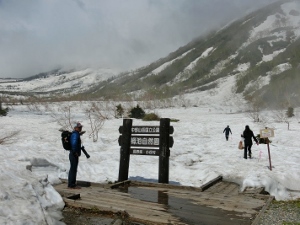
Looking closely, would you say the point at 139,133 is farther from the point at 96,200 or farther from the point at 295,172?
the point at 295,172

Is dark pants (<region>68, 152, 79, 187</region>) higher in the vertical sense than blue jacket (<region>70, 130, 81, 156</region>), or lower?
lower

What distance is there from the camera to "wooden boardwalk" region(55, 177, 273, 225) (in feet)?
16.7

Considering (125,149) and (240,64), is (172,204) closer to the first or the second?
(125,149)

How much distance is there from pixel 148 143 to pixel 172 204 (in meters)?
3.36

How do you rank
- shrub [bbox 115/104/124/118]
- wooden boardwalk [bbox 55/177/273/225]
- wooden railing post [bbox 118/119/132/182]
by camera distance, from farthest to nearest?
shrub [bbox 115/104/124/118]
wooden railing post [bbox 118/119/132/182]
wooden boardwalk [bbox 55/177/273/225]

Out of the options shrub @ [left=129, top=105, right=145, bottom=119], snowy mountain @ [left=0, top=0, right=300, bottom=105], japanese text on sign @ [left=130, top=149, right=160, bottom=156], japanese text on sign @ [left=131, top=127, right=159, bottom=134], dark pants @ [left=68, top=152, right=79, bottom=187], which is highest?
snowy mountain @ [left=0, top=0, right=300, bottom=105]

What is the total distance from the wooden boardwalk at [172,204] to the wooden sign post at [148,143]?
102cm

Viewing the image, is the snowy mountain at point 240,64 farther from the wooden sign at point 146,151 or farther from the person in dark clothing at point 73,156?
the person in dark clothing at point 73,156

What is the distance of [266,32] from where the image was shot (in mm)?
181750

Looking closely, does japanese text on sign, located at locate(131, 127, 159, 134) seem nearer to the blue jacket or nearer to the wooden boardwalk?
the wooden boardwalk

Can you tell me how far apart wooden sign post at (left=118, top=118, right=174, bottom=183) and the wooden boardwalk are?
40.2 inches

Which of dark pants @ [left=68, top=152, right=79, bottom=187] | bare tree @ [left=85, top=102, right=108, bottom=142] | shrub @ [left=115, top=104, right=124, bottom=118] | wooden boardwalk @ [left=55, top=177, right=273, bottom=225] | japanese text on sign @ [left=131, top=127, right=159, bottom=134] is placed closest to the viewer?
wooden boardwalk @ [left=55, top=177, right=273, bottom=225]

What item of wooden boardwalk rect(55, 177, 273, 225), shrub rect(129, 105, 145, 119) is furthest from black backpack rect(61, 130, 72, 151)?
shrub rect(129, 105, 145, 119)

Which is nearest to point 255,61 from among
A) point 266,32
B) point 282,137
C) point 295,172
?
point 266,32
